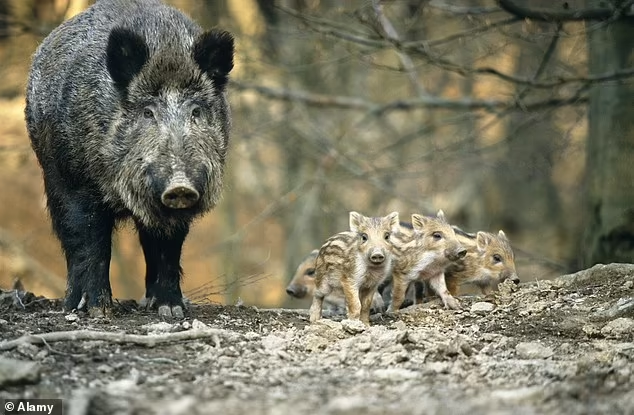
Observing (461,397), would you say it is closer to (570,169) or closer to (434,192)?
(434,192)

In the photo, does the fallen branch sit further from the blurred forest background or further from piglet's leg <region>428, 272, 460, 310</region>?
the blurred forest background

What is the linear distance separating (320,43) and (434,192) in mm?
5827

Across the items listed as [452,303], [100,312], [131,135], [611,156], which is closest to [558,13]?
[611,156]

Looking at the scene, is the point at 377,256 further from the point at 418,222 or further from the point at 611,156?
the point at 611,156

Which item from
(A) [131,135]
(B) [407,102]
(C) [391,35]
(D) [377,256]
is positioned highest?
(C) [391,35]

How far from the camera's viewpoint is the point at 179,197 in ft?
21.1

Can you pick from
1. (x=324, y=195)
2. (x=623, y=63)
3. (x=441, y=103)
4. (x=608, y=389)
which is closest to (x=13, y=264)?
(x=324, y=195)

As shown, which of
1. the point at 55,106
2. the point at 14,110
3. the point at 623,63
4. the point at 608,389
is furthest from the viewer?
the point at 14,110

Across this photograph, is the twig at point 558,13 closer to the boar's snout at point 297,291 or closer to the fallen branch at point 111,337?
the boar's snout at point 297,291

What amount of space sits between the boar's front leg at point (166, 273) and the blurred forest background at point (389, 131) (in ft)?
1.48

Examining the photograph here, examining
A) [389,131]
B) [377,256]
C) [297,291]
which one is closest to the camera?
[377,256]

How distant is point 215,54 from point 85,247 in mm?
1658

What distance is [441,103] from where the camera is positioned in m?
10.8

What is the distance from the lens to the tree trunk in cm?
910
